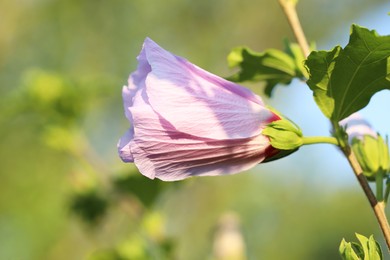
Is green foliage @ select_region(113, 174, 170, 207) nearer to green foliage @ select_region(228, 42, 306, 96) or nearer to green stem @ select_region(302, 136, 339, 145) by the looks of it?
green foliage @ select_region(228, 42, 306, 96)

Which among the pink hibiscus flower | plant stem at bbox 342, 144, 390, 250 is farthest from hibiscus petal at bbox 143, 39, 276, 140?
plant stem at bbox 342, 144, 390, 250

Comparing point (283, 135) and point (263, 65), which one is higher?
point (263, 65)

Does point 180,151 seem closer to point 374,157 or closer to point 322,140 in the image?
point 322,140

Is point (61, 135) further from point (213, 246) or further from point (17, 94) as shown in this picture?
point (213, 246)

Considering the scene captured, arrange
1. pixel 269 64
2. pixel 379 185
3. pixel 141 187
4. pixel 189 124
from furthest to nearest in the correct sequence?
1. pixel 141 187
2. pixel 269 64
3. pixel 379 185
4. pixel 189 124

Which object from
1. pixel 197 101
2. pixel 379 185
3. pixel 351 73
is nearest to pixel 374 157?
pixel 379 185

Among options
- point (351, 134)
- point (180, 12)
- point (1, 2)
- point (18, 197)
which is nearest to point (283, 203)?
point (18, 197)
